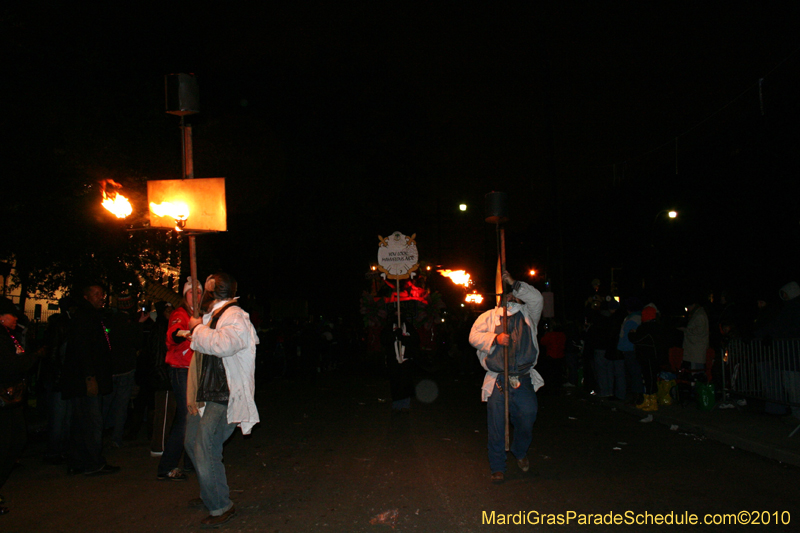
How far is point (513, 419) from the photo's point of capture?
6809mm

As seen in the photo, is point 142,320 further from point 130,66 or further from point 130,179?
point 130,66

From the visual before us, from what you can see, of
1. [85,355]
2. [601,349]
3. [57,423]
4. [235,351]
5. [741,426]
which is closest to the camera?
[235,351]

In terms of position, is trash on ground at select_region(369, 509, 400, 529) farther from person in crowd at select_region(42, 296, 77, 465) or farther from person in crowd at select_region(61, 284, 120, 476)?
person in crowd at select_region(42, 296, 77, 465)

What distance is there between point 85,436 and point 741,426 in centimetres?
825

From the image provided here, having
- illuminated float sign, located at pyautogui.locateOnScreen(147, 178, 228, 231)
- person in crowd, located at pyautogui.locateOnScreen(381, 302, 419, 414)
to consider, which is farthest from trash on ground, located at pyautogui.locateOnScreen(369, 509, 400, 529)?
person in crowd, located at pyautogui.locateOnScreen(381, 302, 419, 414)

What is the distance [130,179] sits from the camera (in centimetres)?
1192

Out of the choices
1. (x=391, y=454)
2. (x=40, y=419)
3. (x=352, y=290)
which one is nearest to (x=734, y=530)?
(x=391, y=454)

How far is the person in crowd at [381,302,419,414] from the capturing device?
36.9 feet

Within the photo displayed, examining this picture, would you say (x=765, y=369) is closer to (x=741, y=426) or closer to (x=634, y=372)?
(x=741, y=426)

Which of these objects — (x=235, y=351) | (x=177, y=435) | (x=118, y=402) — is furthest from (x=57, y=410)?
(x=235, y=351)

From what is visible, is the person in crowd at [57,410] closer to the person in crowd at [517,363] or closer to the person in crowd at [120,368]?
the person in crowd at [120,368]

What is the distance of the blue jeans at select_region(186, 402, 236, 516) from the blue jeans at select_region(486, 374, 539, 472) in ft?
8.62

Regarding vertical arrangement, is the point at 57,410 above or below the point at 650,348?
below

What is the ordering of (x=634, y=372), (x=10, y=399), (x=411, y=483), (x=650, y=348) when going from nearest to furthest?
1. (x=10, y=399)
2. (x=411, y=483)
3. (x=650, y=348)
4. (x=634, y=372)
